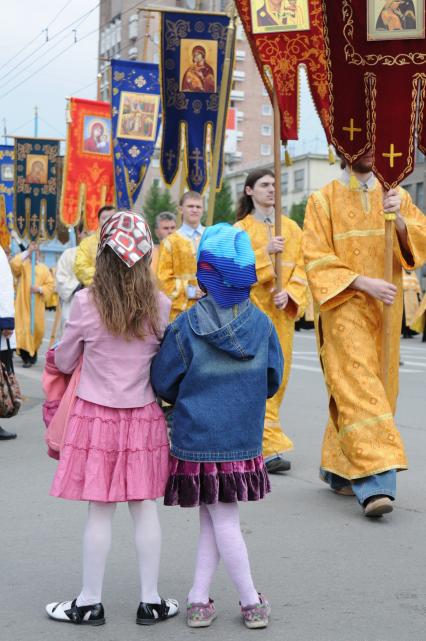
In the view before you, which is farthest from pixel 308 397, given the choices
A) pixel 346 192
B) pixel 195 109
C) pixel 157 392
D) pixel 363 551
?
pixel 157 392

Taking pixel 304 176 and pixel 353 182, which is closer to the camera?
pixel 353 182

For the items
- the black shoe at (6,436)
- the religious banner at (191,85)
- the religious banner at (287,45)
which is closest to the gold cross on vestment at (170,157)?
the religious banner at (191,85)

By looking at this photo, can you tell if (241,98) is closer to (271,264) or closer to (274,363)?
(271,264)

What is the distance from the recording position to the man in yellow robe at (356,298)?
5.97m

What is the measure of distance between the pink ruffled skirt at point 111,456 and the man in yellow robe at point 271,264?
128 inches

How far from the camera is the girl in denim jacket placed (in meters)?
4.08

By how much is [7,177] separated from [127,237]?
20972mm

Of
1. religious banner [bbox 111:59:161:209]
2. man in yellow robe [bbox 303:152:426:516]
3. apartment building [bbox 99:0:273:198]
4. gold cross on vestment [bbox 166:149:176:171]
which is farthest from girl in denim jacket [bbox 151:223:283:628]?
apartment building [bbox 99:0:273:198]

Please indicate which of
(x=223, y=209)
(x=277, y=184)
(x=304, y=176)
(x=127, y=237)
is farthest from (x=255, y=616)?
(x=304, y=176)

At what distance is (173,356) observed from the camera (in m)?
4.11

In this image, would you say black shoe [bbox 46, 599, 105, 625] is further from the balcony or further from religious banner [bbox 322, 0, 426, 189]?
the balcony

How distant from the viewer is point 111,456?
164 inches

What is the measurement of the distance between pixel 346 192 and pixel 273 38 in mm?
2099

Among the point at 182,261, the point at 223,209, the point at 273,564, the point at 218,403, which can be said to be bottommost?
the point at 223,209
